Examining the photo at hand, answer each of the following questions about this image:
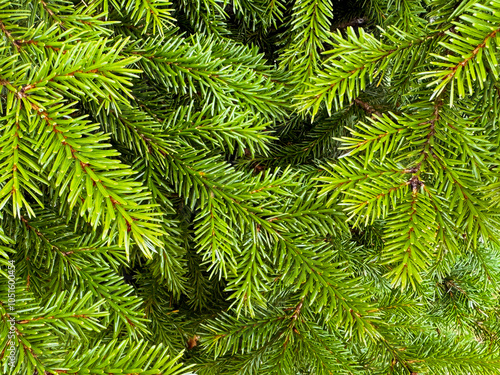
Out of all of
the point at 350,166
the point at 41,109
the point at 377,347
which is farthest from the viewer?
the point at 377,347

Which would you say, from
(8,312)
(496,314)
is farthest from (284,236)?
(496,314)

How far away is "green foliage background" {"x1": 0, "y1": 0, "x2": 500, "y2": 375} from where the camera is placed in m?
0.32

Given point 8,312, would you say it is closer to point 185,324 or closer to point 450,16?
point 185,324

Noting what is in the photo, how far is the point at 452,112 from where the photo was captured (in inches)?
14.9

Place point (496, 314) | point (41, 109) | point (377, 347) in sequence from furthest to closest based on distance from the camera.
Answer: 1. point (496, 314)
2. point (377, 347)
3. point (41, 109)

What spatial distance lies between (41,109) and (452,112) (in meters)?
0.36

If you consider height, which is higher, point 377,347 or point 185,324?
point 377,347

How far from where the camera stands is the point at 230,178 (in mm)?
466

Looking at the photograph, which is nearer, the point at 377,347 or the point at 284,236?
the point at 284,236

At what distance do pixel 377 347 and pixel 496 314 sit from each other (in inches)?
18.9

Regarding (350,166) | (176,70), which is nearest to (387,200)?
(350,166)

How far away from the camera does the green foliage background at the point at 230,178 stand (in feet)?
1.04

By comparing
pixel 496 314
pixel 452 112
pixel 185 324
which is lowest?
pixel 185 324

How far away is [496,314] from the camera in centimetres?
89
